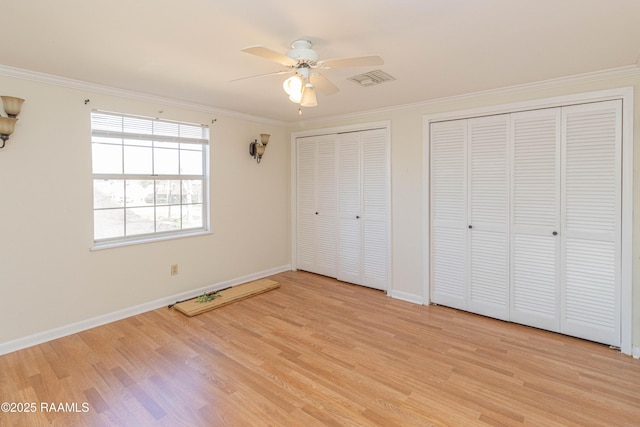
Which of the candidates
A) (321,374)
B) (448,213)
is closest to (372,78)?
(448,213)

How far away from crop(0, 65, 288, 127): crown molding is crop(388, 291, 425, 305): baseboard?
119 inches

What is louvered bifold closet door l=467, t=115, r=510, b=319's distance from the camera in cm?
337

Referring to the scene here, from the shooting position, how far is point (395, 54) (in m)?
2.40

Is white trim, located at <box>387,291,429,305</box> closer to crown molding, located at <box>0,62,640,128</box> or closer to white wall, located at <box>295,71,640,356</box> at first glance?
white wall, located at <box>295,71,640,356</box>

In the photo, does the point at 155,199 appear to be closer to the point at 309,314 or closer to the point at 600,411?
the point at 309,314

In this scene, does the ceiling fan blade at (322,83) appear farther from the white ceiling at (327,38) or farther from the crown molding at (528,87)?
the crown molding at (528,87)

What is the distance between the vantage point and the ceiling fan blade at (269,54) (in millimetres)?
1757

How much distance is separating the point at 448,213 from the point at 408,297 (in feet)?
3.74

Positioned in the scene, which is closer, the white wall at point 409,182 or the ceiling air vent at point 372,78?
the ceiling air vent at point 372,78

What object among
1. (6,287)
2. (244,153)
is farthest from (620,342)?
(6,287)

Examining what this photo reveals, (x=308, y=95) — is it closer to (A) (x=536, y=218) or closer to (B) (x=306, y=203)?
(A) (x=536, y=218)

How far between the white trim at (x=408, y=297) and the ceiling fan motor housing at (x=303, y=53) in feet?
9.71

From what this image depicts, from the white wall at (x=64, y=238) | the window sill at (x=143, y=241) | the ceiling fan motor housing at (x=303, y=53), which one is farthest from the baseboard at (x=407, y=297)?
the ceiling fan motor housing at (x=303, y=53)

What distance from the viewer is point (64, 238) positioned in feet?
10.0
